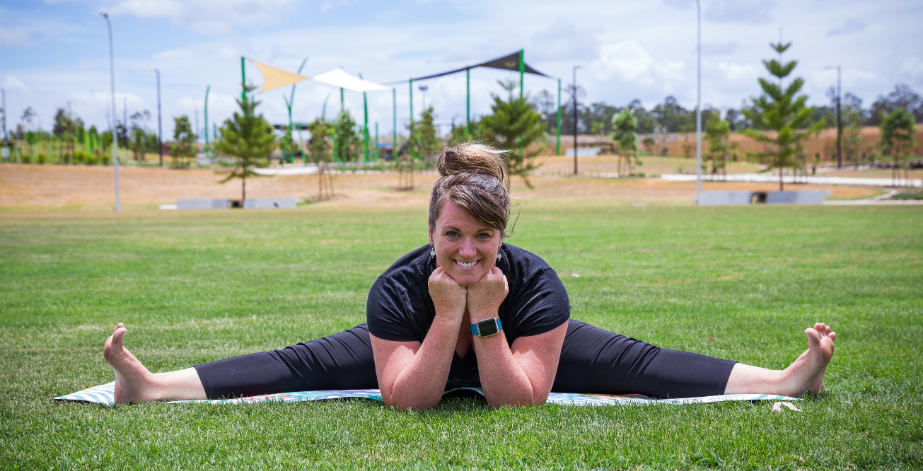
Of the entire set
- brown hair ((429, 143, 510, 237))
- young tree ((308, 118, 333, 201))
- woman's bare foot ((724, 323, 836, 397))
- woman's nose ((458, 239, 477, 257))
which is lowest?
woman's bare foot ((724, 323, 836, 397))

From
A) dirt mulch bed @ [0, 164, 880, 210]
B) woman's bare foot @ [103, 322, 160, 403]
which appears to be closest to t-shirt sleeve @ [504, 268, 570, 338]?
woman's bare foot @ [103, 322, 160, 403]

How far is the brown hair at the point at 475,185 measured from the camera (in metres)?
2.87

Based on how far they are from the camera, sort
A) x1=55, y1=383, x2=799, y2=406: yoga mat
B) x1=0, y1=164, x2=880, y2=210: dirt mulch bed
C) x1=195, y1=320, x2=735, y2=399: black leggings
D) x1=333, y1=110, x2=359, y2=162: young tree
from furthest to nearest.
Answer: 1. x1=333, y1=110, x2=359, y2=162: young tree
2. x1=0, y1=164, x2=880, y2=210: dirt mulch bed
3. x1=195, y1=320, x2=735, y2=399: black leggings
4. x1=55, y1=383, x2=799, y2=406: yoga mat

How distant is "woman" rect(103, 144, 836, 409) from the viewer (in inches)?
117

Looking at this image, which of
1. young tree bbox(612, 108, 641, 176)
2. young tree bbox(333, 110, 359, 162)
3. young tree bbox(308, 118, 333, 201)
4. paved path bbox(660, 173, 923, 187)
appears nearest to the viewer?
young tree bbox(308, 118, 333, 201)

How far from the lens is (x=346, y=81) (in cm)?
4497

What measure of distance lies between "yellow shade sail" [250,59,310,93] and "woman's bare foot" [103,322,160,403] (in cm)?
3967

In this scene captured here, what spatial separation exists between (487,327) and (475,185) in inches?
Answer: 24.2

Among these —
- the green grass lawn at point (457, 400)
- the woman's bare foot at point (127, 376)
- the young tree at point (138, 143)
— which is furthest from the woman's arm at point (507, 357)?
the young tree at point (138, 143)

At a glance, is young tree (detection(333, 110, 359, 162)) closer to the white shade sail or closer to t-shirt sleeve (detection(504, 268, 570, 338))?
the white shade sail

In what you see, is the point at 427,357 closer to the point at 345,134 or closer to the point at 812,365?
the point at 812,365

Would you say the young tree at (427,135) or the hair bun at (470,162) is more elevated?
A: the young tree at (427,135)

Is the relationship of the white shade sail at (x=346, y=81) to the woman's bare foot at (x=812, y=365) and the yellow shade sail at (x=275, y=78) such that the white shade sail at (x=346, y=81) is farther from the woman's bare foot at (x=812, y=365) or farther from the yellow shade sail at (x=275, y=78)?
the woman's bare foot at (x=812, y=365)

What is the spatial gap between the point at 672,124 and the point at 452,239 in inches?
5038
